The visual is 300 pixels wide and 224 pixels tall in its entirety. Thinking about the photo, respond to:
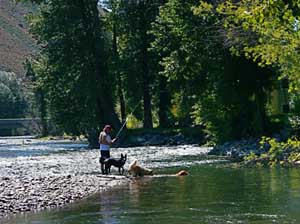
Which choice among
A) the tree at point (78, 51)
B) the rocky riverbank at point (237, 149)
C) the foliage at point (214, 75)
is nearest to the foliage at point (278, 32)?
the rocky riverbank at point (237, 149)

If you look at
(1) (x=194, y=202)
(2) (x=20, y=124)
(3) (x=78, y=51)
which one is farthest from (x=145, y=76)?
(2) (x=20, y=124)

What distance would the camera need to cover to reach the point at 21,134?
169625 millimetres

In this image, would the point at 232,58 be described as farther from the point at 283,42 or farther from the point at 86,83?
the point at 283,42

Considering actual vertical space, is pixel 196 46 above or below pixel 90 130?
above

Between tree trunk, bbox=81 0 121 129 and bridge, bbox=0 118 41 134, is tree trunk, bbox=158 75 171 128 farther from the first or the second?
bridge, bbox=0 118 41 134

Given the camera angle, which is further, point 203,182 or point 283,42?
point 203,182

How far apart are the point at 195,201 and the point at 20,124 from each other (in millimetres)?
144318

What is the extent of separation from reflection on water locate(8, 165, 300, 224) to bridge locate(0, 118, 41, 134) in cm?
13020

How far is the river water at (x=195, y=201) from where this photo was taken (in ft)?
49.3

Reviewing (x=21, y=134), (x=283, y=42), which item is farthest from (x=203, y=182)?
(x=21, y=134)

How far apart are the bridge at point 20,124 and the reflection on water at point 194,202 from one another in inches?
5126

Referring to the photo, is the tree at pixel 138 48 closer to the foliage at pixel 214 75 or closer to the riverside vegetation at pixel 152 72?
the riverside vegetation at pixel 152 72

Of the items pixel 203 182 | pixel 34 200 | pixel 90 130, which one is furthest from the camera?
pixel 90 130

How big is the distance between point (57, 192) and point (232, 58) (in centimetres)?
2222
